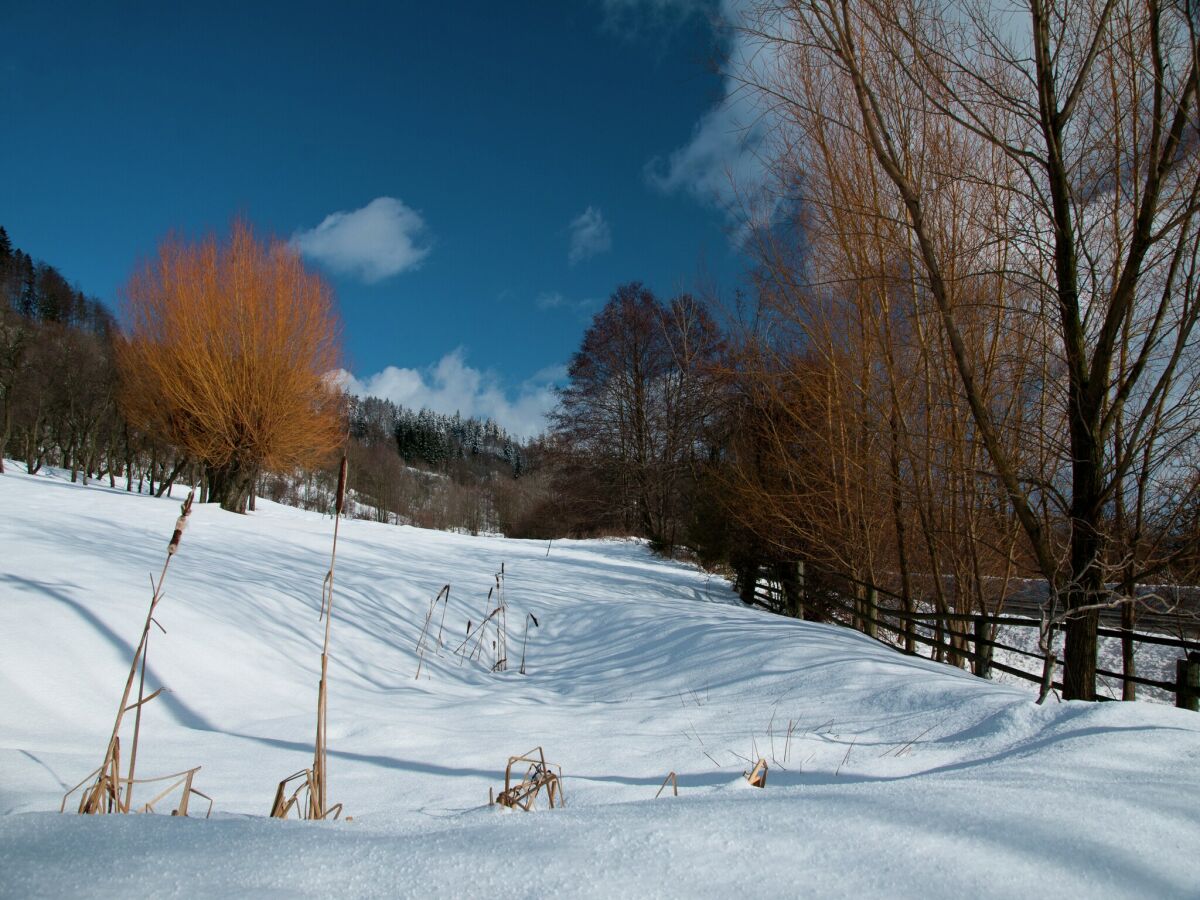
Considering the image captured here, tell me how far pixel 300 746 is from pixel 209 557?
4834mm

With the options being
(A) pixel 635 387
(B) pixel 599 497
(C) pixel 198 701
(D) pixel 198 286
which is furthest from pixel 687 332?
(C) pixel 198 701

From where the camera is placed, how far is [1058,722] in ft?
7.00

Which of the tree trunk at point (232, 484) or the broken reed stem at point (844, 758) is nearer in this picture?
the broken reed stem at point (844, 758)

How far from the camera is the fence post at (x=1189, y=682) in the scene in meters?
4.11

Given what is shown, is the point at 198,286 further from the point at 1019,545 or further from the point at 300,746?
the point at 1019,545

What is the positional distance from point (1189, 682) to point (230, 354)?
1663cm

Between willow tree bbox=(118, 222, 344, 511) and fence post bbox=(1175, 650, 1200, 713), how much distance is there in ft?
52.5

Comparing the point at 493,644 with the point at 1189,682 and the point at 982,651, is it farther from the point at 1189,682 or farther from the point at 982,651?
the point at 1189,682

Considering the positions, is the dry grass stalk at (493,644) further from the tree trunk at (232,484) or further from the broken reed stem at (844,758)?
the tree trunk at (232,484)

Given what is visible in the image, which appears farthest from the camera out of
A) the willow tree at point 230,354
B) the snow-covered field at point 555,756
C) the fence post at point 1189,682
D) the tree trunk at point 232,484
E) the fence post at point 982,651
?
the tree trunk at point 232,484

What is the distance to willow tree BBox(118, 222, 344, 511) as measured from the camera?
45.5 feet

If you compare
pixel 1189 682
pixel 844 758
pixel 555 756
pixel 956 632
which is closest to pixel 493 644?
pixel 555 756

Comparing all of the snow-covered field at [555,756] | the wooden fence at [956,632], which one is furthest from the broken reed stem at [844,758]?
the wooden fence at [956,632]

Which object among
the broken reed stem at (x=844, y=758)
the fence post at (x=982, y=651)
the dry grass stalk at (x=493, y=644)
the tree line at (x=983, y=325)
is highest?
the tree line at (x=983, y=325)
